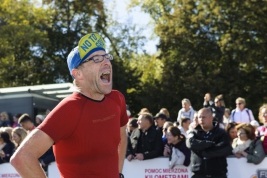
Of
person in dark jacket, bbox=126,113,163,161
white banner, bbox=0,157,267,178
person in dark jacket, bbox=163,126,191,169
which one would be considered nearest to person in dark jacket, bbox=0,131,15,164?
white banner, bbox=0,157,267,178

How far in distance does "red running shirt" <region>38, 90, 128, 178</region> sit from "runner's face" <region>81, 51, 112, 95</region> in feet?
0.33

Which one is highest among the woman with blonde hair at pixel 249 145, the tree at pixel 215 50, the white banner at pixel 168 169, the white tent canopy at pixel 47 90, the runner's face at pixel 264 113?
the tree at pixel 215 50

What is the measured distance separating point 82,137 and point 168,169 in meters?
6.53

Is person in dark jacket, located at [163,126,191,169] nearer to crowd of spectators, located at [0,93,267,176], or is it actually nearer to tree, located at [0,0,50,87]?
crowd of spectators, located at [0,93,267,176]

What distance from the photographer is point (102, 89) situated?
4258 millimetres

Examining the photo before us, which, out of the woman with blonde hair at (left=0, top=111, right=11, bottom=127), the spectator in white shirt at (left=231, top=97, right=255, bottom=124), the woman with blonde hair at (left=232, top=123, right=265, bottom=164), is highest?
the woman with blonde hair at (left=0, top=111, right=11, bottom=127)

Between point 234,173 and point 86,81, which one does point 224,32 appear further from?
point 86,81

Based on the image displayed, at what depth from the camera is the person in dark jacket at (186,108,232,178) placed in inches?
360

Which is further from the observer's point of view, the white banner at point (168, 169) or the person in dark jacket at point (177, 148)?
the person in dark jacket at point (177, 148)

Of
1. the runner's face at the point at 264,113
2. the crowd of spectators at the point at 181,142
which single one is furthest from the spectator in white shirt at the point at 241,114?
the runner's face at the point at 264,113

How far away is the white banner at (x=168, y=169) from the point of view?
9.90 metres

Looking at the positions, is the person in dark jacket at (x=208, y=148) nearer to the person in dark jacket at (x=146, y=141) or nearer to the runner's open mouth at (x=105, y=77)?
the person in dark jacket at (x=146, y=141)

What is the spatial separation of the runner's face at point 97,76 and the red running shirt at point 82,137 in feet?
0.33

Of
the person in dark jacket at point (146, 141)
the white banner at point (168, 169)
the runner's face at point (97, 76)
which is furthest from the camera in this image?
the person in dark jacket at point (146, 141)
